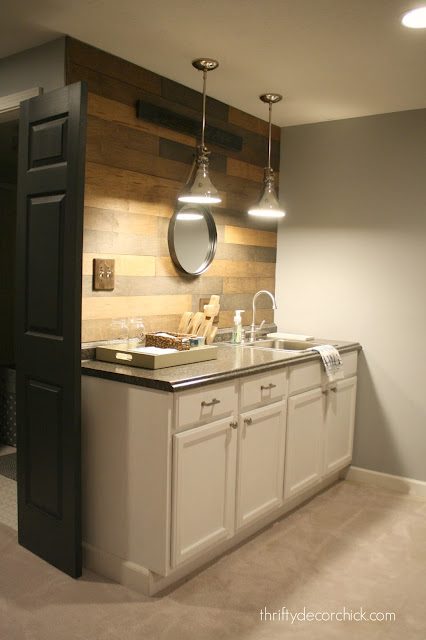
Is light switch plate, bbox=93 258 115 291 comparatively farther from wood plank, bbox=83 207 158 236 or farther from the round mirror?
the round mirror

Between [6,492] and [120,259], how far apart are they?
1.54m

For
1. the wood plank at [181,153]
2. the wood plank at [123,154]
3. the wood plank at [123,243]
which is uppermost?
the wood plank at [181,153]

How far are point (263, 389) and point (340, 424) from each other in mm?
971

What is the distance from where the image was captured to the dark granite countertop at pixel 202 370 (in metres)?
2.30

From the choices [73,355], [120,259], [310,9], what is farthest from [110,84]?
[73,355]

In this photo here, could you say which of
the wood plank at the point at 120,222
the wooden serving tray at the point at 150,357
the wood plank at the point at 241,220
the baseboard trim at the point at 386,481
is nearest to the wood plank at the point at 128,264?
the wood plank at the point at 120,222

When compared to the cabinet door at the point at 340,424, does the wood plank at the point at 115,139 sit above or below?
above

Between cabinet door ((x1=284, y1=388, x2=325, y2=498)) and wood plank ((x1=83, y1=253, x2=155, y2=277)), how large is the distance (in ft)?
3.31

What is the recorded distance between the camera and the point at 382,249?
360 cm

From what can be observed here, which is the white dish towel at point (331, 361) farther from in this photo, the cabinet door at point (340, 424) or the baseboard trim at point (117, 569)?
the baseboard trim at point (117, 569)

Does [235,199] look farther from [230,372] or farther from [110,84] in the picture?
[230,372]

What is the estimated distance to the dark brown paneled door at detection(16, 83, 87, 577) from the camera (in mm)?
2316

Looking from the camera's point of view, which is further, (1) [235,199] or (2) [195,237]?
(1) [235,199]

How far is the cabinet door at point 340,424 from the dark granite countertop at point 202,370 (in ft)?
1.39
